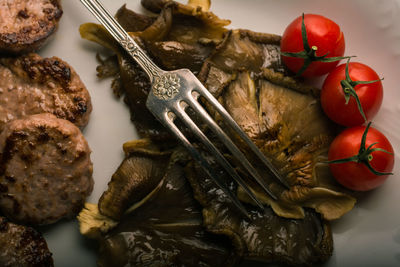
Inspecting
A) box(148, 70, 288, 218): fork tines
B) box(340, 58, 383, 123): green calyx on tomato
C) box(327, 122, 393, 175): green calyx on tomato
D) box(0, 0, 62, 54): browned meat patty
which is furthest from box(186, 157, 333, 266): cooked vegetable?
box(0, 0, 62, 54): browned meat patty

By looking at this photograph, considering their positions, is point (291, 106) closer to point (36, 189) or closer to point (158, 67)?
point (158, 67)

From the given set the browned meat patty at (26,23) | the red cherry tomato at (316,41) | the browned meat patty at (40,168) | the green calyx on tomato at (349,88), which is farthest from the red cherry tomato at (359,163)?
the browned meat patty at (26,23)

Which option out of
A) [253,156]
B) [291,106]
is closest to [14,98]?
[253,156]

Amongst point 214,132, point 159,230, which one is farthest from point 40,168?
point 214,132

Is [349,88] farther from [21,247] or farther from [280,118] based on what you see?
[21,247]

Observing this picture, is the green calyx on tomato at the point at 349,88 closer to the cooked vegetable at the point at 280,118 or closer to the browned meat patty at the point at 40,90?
the cooked vegetable at the point at 280,118
